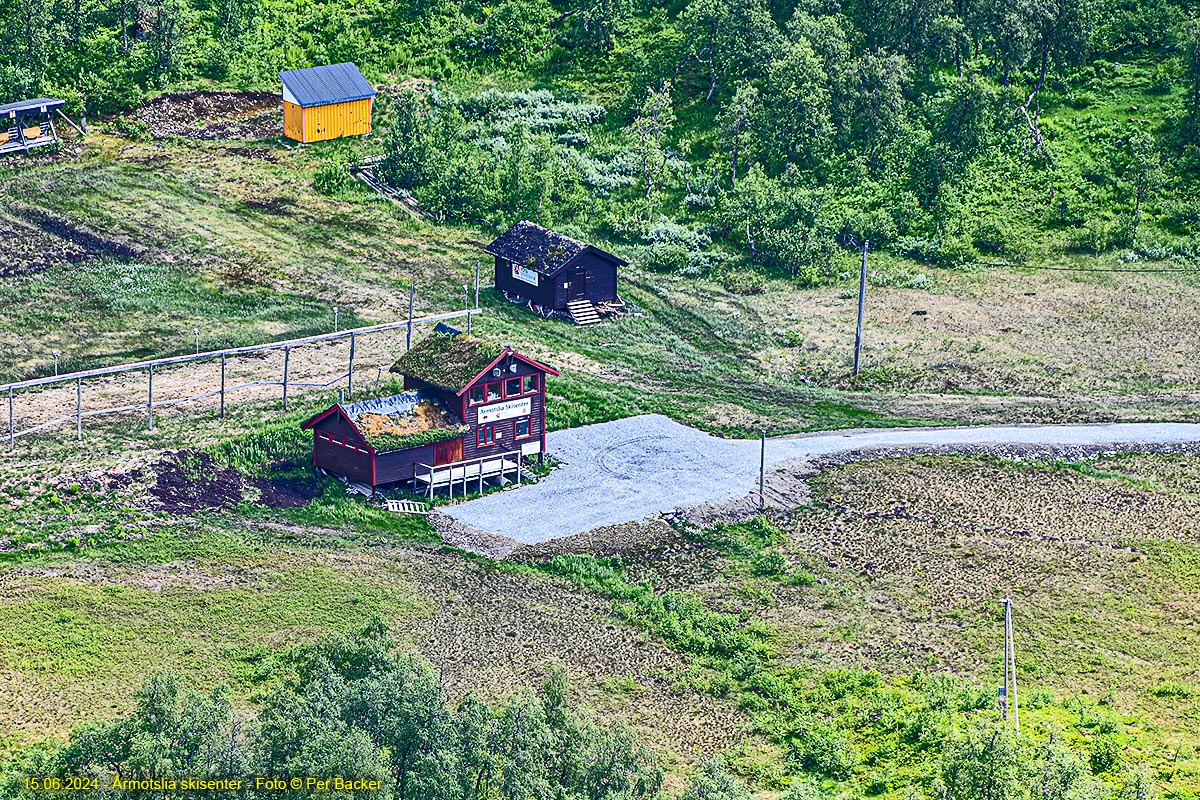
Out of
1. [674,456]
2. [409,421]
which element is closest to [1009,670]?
[674,456]

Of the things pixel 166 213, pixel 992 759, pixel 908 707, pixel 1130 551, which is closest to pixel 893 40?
pixel 166 213

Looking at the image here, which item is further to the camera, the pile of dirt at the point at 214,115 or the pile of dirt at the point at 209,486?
the pile of dirt at the point at 214,115

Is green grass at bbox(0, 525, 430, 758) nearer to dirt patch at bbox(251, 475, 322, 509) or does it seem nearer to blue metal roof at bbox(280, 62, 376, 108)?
dirt patch at bbox(251, 475, 322, 509)

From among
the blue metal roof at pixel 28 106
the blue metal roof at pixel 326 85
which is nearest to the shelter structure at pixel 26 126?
the blue metal roof at pixel 28 106

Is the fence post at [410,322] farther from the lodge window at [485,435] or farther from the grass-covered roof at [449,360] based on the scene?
the lodge window at [485,435]

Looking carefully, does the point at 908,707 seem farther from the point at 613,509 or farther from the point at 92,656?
the point at 92,656
